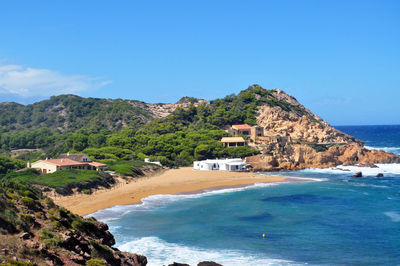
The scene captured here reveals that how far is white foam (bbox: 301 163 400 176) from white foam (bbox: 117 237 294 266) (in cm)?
4664

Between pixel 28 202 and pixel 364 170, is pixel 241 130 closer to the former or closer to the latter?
pixel 364 170

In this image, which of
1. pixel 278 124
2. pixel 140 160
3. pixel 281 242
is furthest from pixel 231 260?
pixel 278 124

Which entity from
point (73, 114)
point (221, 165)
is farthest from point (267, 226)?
point (73, 114)

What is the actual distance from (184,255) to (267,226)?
9.49m

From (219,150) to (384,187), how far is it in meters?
31.5

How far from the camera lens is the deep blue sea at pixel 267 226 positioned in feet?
78.2

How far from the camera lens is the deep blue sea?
78.2ft

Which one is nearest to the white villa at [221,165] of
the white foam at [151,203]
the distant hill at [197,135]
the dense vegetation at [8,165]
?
the distant hill at [197,135]

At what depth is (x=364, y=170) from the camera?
67375mm

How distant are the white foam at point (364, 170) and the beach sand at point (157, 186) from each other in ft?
44.7

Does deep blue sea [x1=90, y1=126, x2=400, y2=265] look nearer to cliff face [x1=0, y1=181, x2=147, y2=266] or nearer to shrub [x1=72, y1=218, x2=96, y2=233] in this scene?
shrub [x1=72, y1=218, x2=96, y2=233]

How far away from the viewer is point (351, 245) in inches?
1019

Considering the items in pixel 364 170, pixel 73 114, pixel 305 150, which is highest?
pixel 73 114

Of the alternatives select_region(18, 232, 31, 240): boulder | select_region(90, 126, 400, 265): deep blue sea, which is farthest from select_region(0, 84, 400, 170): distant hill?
select_region(18, 232, 31, 240): boulder
